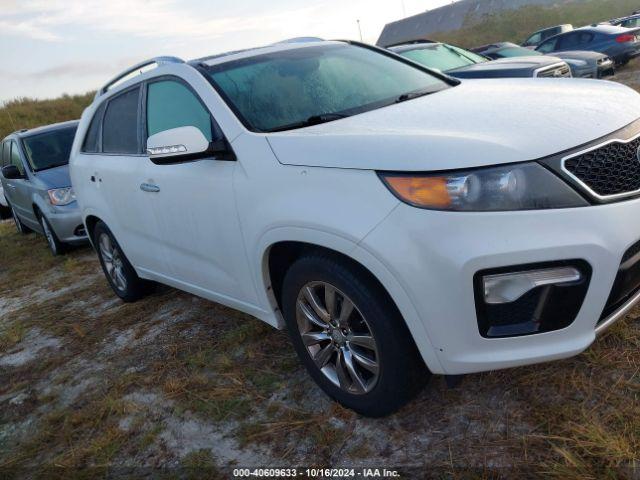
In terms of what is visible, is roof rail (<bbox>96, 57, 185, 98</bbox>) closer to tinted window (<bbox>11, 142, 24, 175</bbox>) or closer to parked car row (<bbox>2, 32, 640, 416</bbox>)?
parked car row (<bbox>2, 32, 640, 416</bbox>)

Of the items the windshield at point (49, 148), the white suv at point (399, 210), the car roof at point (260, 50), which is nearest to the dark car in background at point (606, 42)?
the windshield at point (49, 148)

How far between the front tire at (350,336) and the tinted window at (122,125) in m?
1.79

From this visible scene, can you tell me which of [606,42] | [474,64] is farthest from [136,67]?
[606,42]

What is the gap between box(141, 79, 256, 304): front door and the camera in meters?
2.82

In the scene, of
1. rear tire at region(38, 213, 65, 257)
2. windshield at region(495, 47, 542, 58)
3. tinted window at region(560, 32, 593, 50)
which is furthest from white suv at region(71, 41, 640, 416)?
tinted window at region(560, 32, 593, 50)

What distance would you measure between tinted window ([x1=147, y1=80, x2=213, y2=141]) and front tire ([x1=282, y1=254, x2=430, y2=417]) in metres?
0.99

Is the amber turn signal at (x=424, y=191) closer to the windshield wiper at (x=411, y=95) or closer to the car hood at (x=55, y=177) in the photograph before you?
the windshield wiper at (x=411, y=95)

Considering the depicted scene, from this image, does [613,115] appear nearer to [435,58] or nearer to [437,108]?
[437,108]

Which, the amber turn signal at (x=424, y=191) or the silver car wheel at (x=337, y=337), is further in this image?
the silver car wheel at (x=337, y=337)

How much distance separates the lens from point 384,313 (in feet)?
7.11

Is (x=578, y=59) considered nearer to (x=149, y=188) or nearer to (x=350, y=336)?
(x=149, y=188)

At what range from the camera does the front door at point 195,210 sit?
2.82m

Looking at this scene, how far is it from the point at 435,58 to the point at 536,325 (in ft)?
23.1

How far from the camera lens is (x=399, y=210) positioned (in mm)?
2014
